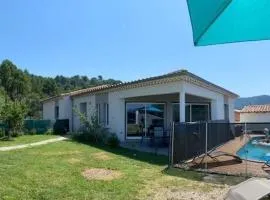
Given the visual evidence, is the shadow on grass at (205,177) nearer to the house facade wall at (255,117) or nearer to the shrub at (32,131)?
the shrub at (32,131)

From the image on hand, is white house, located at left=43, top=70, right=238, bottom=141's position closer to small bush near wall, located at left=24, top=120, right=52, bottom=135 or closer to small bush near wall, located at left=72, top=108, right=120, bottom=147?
small bush near wall, located at left=72, top=108, right=120, bottom=147

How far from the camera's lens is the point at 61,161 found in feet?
48.5

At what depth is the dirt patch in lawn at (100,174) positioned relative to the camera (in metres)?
11.7

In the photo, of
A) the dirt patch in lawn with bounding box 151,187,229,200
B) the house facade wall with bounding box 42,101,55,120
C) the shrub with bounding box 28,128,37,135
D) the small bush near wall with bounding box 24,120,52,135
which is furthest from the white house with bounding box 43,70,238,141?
the dirt patch in lawn with bounding box 151,187,229,200

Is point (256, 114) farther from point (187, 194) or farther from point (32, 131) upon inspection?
point (187, 194)

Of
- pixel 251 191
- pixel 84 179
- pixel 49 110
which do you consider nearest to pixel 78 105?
pixel 49 110

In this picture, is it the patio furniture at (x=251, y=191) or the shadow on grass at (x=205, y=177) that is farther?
the shadow on grass at (x=205, y=177)

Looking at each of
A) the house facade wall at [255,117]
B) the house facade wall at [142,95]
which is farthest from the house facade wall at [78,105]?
the house facade wall at [255,117]

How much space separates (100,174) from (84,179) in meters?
0.97

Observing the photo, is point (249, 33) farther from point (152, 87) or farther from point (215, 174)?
point (152, 87)

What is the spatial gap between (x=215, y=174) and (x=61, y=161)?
19.5 ft

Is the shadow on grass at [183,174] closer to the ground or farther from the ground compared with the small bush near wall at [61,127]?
closer to the ground

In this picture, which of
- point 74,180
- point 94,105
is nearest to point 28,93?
point 94,105

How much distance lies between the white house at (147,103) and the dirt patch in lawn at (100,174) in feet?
27.3
